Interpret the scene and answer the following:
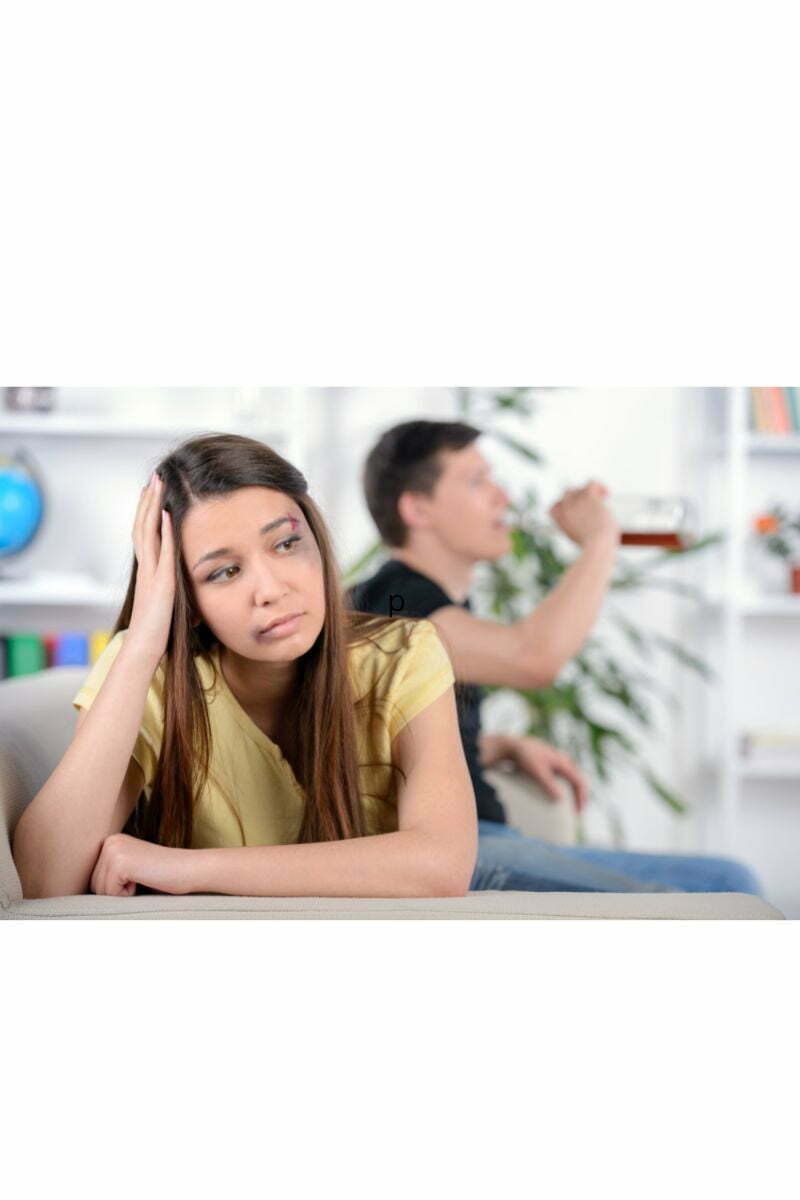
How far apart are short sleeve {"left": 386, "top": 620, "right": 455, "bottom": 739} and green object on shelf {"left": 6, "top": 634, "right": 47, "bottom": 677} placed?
77.5 inches

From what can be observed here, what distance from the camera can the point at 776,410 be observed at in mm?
3389

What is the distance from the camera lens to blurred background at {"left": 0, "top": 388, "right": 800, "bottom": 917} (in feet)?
10.9

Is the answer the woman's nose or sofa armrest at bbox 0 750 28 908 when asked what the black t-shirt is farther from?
sofa armrest at bbox 0 750 28 908

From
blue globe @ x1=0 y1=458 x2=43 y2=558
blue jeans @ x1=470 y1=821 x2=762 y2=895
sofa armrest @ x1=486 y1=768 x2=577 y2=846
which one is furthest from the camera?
blue globe @ x1=0 y1=458 x2=43 y2=558

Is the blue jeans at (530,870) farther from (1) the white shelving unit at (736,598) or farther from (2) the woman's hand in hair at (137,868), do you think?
(1) the white shelving unit at (736,598)

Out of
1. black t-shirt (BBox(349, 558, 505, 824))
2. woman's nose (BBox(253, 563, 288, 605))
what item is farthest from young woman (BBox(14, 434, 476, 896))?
black t-shirt (BBox(349, 558, 505, 824))

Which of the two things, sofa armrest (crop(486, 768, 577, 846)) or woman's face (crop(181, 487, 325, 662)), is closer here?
woman's face (crop(181, 487, 325, 662))

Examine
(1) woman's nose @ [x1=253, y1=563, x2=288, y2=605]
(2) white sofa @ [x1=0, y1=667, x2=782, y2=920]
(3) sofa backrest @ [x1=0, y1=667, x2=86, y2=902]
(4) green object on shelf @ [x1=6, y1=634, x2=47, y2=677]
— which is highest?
(1) woman's nose @ [x1=253, y1=563, x2=288, y2=605]

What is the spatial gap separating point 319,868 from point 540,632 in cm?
75

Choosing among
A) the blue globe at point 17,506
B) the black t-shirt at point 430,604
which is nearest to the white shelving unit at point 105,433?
the blue globe at point 17,506

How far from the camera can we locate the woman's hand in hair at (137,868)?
4.17 feet

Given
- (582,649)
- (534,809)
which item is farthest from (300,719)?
(582,649)

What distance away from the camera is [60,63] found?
1.23 meters
